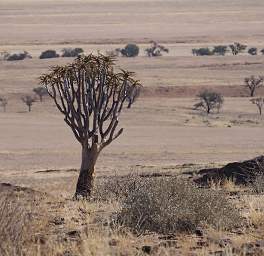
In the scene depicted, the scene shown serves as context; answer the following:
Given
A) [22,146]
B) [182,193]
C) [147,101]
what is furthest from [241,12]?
[182,193]

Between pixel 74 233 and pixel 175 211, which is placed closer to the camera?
pixel 74 233

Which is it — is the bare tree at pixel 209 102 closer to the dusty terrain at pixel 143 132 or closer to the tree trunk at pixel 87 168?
the dusty terrain at pixel 143 132

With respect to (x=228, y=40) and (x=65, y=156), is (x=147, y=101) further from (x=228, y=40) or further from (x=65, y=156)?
(x=228, y=40)

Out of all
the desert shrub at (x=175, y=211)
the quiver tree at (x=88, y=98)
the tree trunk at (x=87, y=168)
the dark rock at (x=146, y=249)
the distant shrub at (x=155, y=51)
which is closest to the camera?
the dark rock at (x=146, y=249)

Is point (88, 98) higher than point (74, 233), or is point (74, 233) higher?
point (88, 98)

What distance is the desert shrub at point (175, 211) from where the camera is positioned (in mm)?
8609

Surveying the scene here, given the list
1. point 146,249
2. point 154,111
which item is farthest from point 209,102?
point 146,249

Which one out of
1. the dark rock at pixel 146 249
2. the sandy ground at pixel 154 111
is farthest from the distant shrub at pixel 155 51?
the dark rock at pixel 146 249

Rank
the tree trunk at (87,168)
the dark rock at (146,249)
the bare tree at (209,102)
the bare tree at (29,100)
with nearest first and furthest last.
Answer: the dark rock at (146,249) < the tree trunk at (87,168) < the bare tree at (209,102) < the bare tree at (29,100)

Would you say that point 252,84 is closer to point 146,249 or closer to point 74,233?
point 74,233

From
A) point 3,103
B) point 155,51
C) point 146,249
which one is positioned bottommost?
point 3,103

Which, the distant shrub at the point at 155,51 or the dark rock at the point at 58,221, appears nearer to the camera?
the dark rock at the point at 58,221

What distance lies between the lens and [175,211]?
8.67m

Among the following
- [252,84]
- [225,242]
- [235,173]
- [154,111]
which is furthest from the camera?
[252,84]
